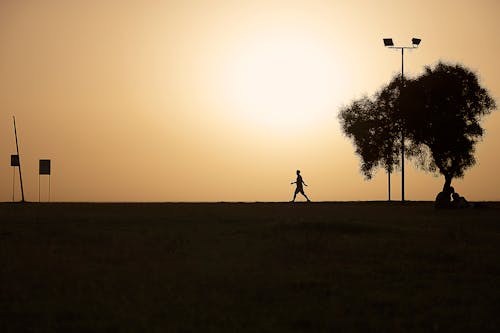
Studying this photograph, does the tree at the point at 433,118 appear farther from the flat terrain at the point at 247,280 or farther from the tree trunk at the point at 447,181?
the flat terrain at the point at 247,280

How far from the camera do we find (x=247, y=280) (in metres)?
15.8

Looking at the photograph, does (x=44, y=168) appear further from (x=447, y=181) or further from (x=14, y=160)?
(x=447, y=181)

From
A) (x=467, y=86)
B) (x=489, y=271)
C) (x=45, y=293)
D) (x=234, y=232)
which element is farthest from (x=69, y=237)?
(x=467, y=86)

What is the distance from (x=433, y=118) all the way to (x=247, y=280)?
45.0 meters

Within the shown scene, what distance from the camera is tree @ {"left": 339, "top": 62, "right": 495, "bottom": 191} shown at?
5859 cm

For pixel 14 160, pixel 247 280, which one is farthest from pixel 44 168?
pixel 247 280

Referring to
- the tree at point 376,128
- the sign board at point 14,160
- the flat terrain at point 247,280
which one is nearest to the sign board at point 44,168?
the sign board at point 14,160

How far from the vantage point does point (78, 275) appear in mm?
16547

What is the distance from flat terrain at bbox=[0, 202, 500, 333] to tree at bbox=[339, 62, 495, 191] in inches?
1224

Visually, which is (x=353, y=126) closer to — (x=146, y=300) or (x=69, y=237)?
(x=69, y=237)

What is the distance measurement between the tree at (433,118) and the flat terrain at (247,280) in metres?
31.1

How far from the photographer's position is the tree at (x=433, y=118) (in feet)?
192

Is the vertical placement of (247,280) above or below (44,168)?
below

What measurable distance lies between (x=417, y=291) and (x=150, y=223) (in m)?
19.5
